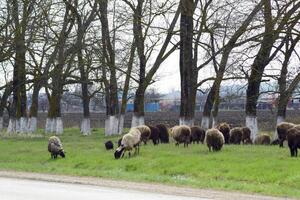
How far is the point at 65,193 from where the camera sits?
53.9ft

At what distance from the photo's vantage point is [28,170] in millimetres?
25547

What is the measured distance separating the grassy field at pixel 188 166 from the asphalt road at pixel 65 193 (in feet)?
9.94

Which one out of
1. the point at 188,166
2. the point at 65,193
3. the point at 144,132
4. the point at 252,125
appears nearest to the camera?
the point at 65,193

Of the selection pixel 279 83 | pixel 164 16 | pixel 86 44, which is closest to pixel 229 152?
pixel 279 83

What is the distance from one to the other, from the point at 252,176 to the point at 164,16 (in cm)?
2191

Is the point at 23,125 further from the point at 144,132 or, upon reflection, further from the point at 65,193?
the point at 65,193

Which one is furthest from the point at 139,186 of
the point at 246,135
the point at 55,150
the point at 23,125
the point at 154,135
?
the point at 23,125

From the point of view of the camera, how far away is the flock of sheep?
27.3m

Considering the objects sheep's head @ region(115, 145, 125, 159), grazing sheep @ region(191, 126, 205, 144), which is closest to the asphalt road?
sheep's head @ region(115, 145, 125, 159)

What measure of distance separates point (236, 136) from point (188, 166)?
12563 millimetres

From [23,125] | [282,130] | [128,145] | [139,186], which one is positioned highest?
[23,125]

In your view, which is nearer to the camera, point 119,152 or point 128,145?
point 119,152

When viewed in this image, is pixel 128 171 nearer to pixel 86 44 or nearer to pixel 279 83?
pixel 279 83

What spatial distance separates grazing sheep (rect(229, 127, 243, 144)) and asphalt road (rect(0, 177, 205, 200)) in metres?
16.9
